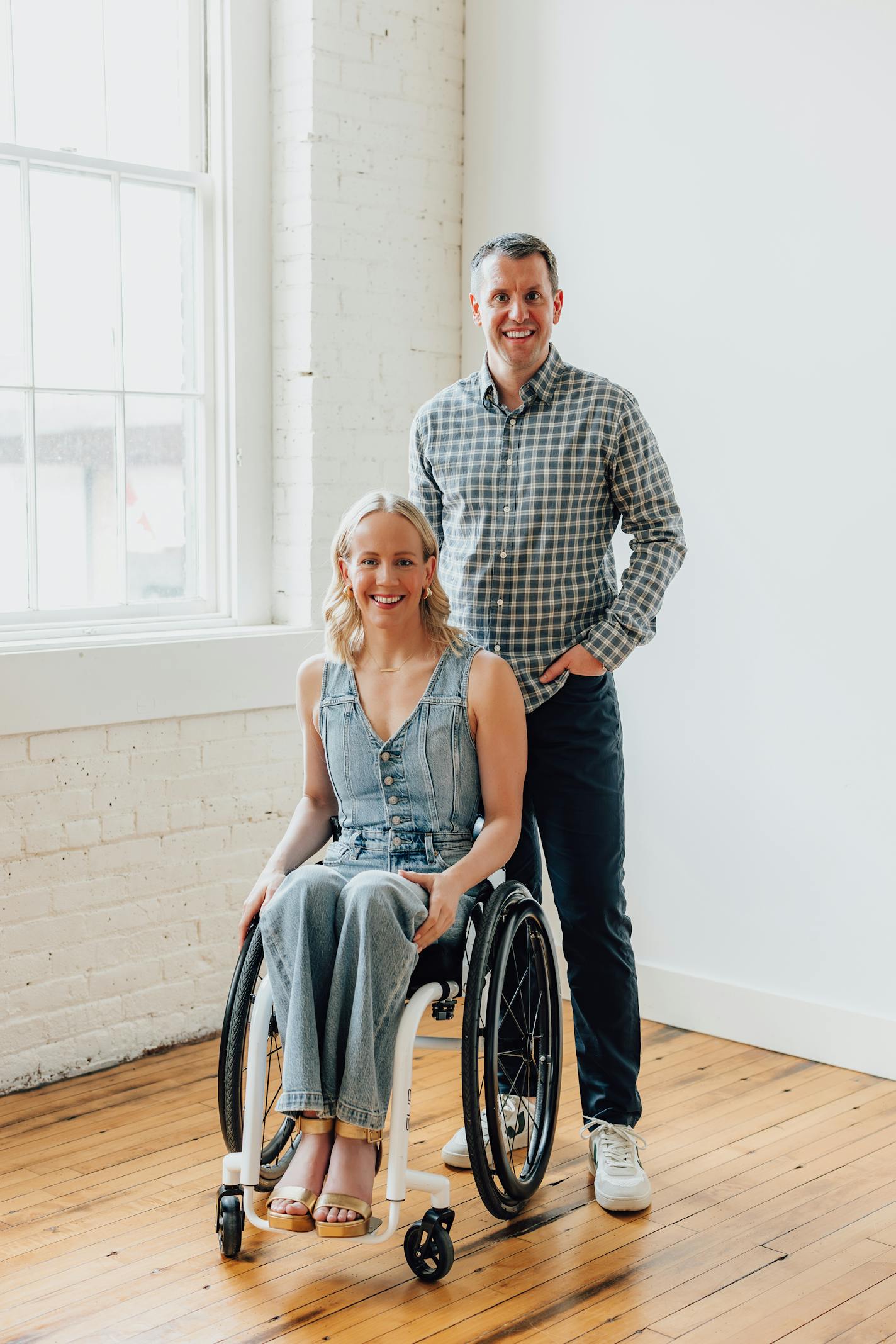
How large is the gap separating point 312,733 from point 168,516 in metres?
1.18

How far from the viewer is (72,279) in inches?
123

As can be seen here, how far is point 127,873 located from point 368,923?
1250 millimetres

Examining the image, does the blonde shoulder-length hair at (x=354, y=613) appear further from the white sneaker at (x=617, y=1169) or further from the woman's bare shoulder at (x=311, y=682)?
the white sneaker at (x=617, y=1169)

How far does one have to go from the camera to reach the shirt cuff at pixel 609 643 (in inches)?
93.8

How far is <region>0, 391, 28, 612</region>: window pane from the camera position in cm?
303

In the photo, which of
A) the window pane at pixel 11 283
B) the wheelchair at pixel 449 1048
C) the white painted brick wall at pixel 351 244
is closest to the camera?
the wheelchair at pixel 449 1048

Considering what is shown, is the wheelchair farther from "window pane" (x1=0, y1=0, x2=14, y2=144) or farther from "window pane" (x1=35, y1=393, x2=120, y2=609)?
"window pane" (x1=0, y1=0, x2=14, y2=144)

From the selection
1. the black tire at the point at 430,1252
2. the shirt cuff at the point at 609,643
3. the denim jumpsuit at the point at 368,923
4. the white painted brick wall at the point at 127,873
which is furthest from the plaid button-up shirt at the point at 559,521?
the white painted brick wall at the point at 127,873

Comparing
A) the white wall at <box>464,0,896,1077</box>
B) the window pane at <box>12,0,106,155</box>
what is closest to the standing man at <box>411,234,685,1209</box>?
the white wall at <box>464,0,896,1077</box>

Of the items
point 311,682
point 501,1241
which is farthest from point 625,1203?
point 311,682

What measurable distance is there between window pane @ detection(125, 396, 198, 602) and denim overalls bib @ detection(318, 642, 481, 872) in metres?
1.18

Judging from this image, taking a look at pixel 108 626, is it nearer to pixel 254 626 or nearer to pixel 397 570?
pixel 254 626

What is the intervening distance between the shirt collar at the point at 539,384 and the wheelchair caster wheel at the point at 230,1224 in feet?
4.45

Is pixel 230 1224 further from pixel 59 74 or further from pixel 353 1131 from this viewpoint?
pixel 59 74
